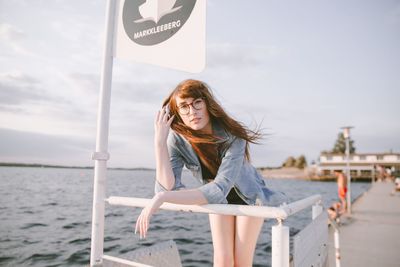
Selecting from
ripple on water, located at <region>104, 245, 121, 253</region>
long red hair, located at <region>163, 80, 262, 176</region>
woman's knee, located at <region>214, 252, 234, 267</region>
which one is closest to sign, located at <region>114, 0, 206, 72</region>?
long red hair, located at <region>163, 80, 262, 176</region>

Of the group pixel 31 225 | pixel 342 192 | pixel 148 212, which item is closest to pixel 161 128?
pixel 148 212

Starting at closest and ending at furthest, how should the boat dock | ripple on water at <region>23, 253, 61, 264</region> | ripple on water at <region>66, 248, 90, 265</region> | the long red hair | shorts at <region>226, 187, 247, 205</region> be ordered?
1. the long red hair
2. shorts at <region>226, 187, 247, 205</region>
3. the boat dock
4. ripple on water at <region>66, 248, 90, 265</region>
5. ripple on water at <region>23, 253, 61, 264</region>

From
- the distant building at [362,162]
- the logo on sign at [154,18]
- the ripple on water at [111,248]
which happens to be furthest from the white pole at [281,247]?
the distant building at [362,162]

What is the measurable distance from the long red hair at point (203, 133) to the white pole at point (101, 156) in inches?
17.6

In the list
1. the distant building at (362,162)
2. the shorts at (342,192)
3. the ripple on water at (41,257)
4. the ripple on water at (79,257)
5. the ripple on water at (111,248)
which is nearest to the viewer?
the ripple on water at (79,257)

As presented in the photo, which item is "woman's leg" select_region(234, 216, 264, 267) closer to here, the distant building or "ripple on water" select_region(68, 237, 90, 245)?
"ripple on water" select_region(68, 237, 90, 245)

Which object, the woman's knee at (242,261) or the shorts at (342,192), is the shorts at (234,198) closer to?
the woman's knee at (242,261)

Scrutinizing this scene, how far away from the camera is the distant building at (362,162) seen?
7274 cm

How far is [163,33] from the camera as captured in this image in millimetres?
1898

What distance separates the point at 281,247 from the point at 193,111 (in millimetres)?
1121

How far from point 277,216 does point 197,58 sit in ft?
3.40

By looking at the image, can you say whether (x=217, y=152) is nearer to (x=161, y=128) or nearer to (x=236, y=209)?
(x=161, y=128)

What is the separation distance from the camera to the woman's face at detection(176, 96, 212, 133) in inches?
78.7

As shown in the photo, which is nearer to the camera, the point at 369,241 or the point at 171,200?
the point at 171,200
